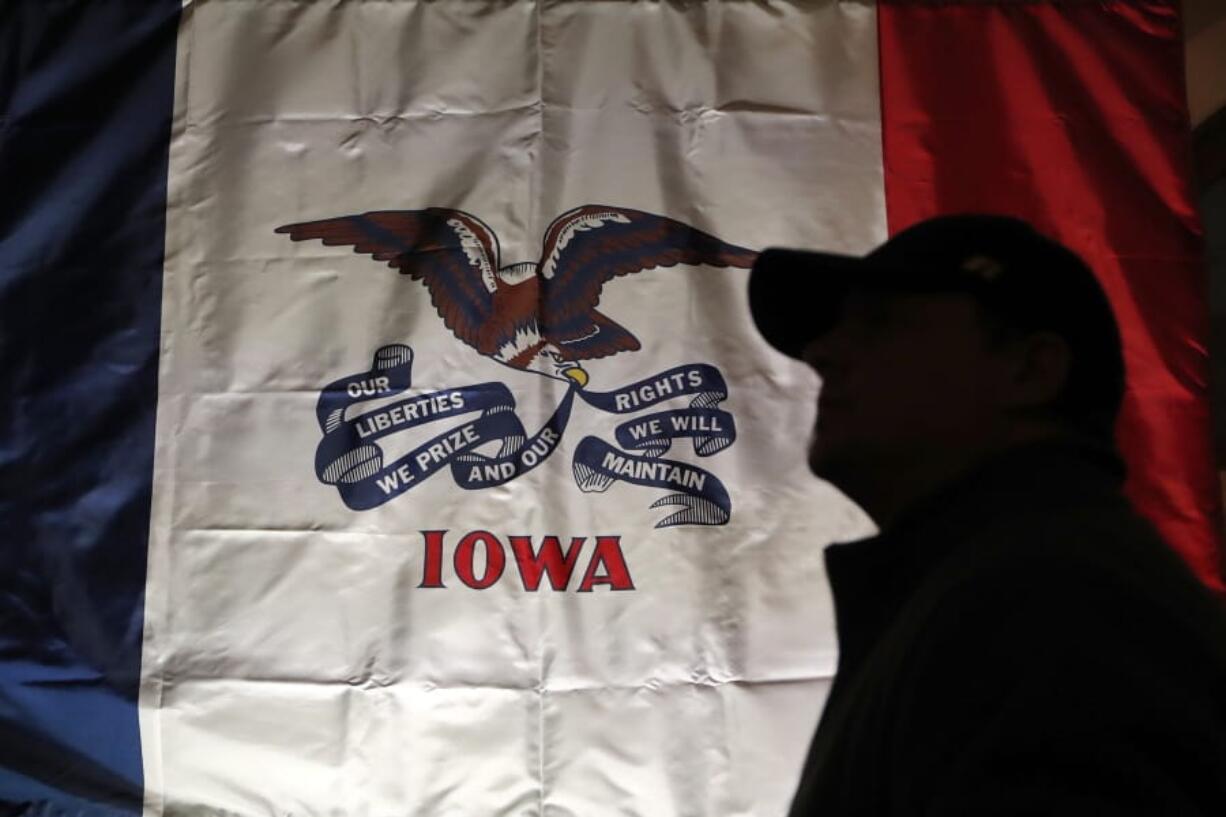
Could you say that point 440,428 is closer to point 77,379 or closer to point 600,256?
point 600,256

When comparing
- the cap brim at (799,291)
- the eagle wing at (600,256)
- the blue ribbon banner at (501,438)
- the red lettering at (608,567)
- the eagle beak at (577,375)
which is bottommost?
the red lettering at (608,567)

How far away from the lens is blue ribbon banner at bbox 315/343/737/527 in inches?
48.5

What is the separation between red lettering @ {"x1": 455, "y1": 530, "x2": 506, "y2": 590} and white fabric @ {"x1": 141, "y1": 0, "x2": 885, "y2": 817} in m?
0.01

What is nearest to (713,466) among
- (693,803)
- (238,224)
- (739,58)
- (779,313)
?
(779,313)

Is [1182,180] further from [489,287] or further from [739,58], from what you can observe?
[489,287]

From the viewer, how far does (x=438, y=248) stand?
1267 mm

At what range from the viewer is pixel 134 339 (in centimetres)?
129

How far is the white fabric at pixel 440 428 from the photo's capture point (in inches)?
47.1

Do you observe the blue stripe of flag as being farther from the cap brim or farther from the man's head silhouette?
the man's head silhouette

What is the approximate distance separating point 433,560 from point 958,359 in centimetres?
75

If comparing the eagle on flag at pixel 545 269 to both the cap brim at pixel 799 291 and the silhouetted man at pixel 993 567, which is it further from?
the silhouetted man at pixel 993 567

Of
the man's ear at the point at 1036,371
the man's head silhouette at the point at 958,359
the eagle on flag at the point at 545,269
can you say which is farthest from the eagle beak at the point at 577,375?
the man's ear at the point at 1036,371

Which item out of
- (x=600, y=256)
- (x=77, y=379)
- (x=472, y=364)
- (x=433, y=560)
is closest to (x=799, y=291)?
(x=600, y=256)

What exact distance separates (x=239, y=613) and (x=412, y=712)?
259 millimetres
